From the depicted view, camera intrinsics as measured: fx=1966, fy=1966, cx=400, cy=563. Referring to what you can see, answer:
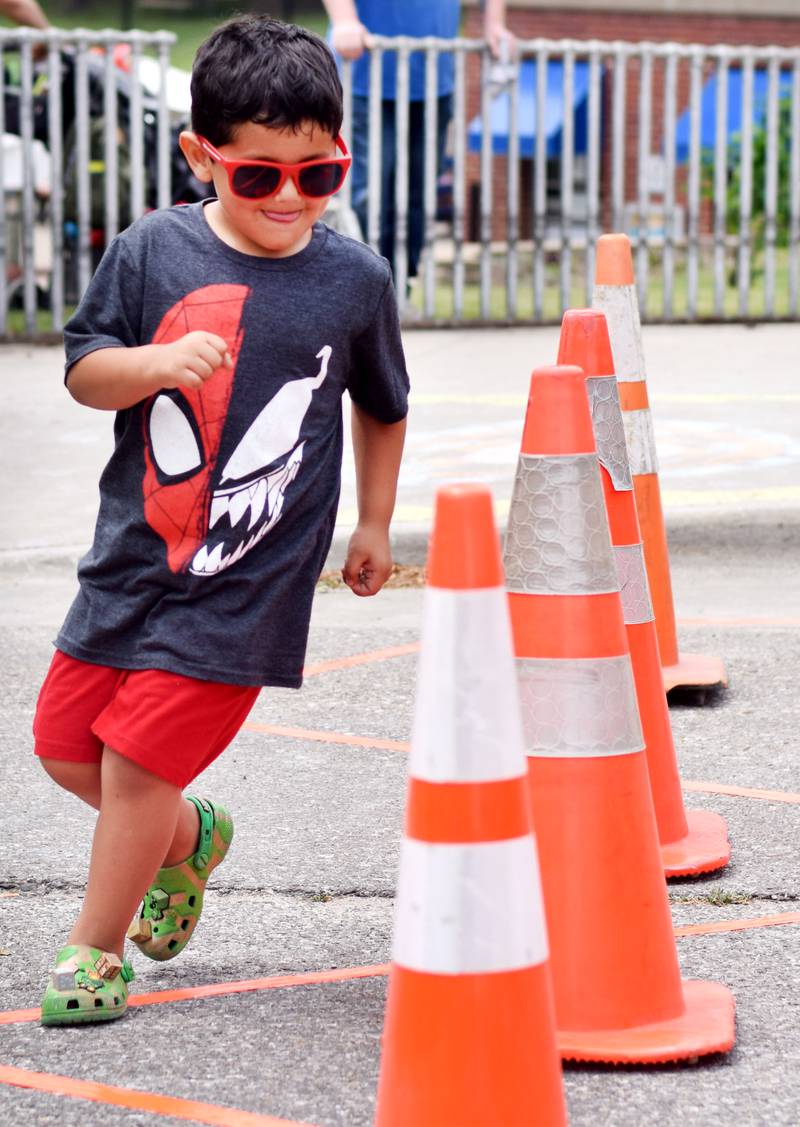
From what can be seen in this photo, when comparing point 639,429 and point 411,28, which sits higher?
point 411,28

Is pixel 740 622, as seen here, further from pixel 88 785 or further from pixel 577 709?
pixel 88 785

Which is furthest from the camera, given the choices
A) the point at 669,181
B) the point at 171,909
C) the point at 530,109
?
the point at 530,109

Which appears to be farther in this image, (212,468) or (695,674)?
(695,674)

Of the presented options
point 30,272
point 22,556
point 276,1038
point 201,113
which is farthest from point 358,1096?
point 30,272

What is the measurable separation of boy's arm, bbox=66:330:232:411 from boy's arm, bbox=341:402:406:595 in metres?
0.42

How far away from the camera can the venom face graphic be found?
287cm

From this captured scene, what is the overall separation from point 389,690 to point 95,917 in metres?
1.92

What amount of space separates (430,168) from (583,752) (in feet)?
26.6

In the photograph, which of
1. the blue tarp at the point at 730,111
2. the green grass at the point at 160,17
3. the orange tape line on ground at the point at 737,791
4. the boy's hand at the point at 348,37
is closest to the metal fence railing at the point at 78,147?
the boy's hand at the point at 348,37

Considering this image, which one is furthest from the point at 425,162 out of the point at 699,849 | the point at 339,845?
the point at 699,849

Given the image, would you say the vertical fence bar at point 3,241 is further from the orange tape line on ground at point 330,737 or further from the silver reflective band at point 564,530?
the silver reflective band at point 564,530

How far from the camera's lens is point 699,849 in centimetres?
354

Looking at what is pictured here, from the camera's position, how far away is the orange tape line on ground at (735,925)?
3195 millimetres

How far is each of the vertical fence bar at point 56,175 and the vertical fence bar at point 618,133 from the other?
3.09 metres
